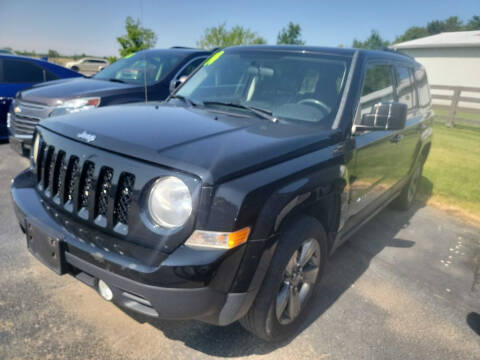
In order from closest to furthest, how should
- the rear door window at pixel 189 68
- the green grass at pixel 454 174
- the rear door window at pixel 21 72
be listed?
1. the green grass at pixel 454 174
2. the rear door window at pixel 189 68
3. the rear door window at pixel 21 72

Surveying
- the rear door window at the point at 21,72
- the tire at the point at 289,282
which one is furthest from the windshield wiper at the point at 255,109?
the rear door window at the point at 21,72

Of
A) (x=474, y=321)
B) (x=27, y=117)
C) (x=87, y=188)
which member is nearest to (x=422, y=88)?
(x=474, y=321)

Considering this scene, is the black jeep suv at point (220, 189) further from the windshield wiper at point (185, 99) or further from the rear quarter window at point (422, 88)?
the rear quarter window at point (422, 88)

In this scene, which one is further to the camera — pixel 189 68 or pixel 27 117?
pixel 189 68

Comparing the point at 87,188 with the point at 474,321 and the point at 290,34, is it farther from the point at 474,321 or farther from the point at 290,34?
the point at 290,34

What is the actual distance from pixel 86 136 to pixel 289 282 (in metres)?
1.52

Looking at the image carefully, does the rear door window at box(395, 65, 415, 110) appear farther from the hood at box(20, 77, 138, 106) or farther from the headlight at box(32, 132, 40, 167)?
the hood at box(20, 77, 138, 106)

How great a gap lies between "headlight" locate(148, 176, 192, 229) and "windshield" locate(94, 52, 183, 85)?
4556mm

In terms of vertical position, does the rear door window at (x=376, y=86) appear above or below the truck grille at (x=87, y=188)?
above

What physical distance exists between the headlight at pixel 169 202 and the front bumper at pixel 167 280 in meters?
0.15

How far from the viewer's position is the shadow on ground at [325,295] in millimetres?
2471

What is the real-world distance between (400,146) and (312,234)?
6.51ft

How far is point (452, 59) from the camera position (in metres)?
26.0

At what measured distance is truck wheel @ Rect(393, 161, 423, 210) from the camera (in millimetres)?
5109
